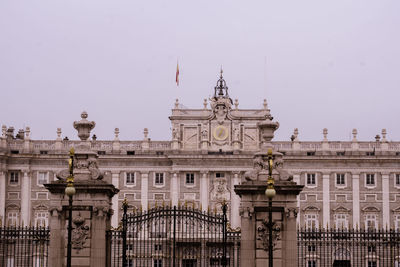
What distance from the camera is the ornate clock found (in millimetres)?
75500

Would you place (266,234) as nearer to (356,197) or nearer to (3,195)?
(356,197)

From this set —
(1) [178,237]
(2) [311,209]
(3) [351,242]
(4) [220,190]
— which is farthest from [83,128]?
(2) [311,209]

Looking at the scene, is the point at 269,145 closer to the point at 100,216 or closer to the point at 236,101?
the point at 100,216

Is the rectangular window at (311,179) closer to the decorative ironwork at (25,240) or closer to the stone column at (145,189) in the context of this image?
the stone column at (145,189)

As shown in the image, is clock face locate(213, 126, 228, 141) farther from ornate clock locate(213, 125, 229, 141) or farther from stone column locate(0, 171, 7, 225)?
stone column locate(0, 171, 7, 225)

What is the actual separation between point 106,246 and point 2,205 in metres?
49.6

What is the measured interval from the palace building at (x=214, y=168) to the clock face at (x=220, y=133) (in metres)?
0.01

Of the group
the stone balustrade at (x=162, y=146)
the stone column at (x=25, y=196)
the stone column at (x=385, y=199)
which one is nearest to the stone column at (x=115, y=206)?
the stone balustrade at (x=162, y=146)

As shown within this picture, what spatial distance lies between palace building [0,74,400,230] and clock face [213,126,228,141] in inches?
0.4

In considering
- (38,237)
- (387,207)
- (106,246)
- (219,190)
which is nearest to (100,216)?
(106,246)

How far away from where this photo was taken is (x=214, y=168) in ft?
245

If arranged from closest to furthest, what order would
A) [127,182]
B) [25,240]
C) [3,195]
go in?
1. [25,240]
2. [3,195]
3. [127,182]

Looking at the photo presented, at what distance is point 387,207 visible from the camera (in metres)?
73.9

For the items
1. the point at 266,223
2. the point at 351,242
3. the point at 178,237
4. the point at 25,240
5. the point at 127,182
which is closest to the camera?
the point at 266,223
